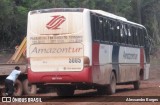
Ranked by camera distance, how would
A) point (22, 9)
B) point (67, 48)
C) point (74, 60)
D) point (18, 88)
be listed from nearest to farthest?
point (74, 60), point (67, 48), point (18, 88), point (22, 9)

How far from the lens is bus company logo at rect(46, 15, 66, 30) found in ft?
58.6

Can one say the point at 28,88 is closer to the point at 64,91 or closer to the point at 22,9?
the point at 64,91

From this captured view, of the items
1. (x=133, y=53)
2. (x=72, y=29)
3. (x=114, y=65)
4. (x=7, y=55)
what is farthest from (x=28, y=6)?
(x=72, y=29)

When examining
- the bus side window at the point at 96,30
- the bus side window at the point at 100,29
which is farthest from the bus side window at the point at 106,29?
the bus side window at the point at 96,30

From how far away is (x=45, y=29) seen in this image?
59.3 ft

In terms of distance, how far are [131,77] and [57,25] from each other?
7.29 metres

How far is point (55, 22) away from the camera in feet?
59.0

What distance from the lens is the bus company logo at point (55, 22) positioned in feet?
58.6

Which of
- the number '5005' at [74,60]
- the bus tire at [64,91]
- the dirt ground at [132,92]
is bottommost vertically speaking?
the dirt ground at [132,92]

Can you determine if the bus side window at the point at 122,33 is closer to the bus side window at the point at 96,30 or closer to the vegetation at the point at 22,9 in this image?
the bus side window at the point at 96,30

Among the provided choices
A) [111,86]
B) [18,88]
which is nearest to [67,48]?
[111,86]

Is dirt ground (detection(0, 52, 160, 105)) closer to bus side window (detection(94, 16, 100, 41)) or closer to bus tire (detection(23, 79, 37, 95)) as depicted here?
bus tire (detection(23, 79, 37, 95))

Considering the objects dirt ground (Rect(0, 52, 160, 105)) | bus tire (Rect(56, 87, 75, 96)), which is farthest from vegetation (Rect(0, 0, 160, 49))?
bus tire (Rect(56, 87, 75, 96))

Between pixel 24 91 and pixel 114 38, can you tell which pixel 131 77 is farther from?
pixel 24 91
